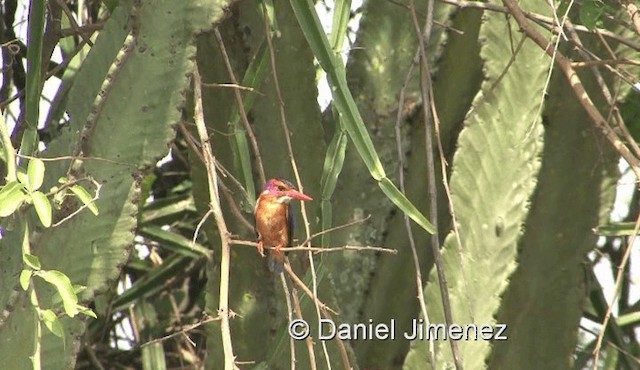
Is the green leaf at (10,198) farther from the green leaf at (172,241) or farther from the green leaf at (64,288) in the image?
the green leaf at (172,241)

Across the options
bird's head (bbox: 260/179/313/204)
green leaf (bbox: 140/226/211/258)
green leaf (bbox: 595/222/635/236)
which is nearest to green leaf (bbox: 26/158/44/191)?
bird's head (bbox: 260/179/313/204)

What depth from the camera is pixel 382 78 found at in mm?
3229

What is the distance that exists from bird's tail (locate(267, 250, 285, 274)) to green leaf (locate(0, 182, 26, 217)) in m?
0.89

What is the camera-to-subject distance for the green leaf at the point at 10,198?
1.80 metres

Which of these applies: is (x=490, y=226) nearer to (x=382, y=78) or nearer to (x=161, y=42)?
(x=382, y=78)

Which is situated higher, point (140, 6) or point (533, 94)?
point (140, 6)

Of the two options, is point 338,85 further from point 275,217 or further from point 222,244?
point 275,217

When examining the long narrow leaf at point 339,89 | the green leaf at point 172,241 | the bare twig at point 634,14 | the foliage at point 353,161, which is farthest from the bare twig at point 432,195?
the green leaf at point 172,241

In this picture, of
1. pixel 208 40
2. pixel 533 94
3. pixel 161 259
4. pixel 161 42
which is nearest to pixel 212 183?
pixel 161 42

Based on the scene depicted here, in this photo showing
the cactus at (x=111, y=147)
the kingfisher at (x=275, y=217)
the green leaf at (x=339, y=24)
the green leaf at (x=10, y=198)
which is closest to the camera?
the green leaf at (x=10, y=198)

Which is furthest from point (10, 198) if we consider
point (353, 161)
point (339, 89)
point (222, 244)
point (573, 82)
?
point (353, 161)

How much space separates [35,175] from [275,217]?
1140 mm

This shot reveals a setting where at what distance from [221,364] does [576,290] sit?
3.05ft

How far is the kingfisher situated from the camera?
2789mm
